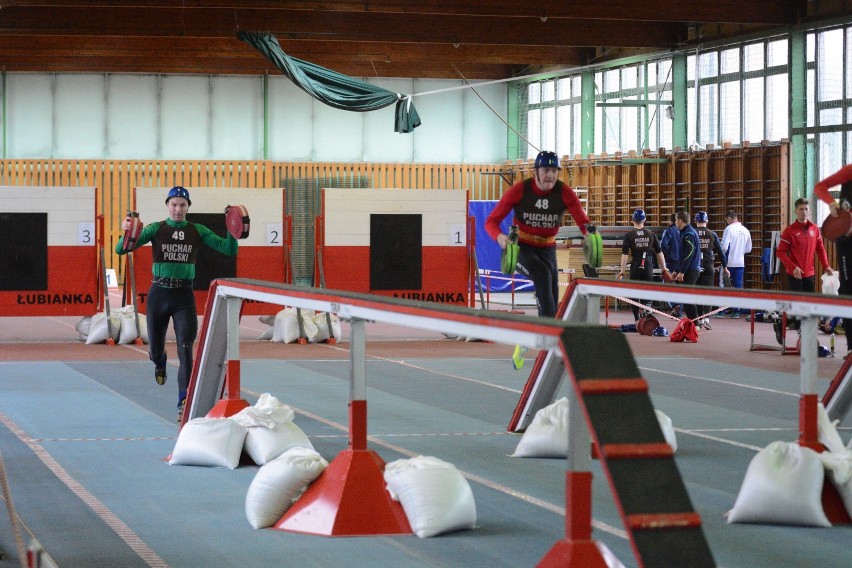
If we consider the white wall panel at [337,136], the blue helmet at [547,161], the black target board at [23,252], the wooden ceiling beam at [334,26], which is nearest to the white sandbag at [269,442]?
the blue helmet at [547,161]

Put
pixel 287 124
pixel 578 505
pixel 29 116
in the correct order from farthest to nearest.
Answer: pixel 287 124 < pixel 29 116 < pixel 578 505

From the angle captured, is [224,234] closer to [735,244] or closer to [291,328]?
[291,328]

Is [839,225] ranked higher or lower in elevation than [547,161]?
lower

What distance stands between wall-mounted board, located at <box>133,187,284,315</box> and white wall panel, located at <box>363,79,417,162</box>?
16.9 m

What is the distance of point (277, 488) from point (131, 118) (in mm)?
28898

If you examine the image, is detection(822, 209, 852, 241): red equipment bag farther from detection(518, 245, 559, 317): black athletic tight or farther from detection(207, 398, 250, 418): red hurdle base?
detection(207, 398, 250, 418): red hurdle base

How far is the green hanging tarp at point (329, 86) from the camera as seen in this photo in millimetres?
19616

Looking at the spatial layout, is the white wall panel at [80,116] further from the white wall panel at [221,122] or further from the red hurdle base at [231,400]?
the red hurdle base at [231,400]

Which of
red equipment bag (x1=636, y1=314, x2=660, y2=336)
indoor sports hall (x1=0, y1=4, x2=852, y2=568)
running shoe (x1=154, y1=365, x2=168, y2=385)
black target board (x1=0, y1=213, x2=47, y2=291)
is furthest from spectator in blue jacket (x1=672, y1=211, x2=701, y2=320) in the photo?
running shoe (x1=154, y1=365, x2=168, y2=385)

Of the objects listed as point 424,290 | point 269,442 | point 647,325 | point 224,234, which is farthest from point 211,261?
point 269,442

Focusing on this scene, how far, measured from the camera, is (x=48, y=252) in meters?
17.0

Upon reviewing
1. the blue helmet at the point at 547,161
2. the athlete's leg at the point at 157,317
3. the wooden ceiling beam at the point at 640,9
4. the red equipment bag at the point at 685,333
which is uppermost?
the wooden ceiling beam at the point at 640,9

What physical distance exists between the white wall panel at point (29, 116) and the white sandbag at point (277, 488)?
29.0 meters

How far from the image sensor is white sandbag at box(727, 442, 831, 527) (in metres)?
6.21
